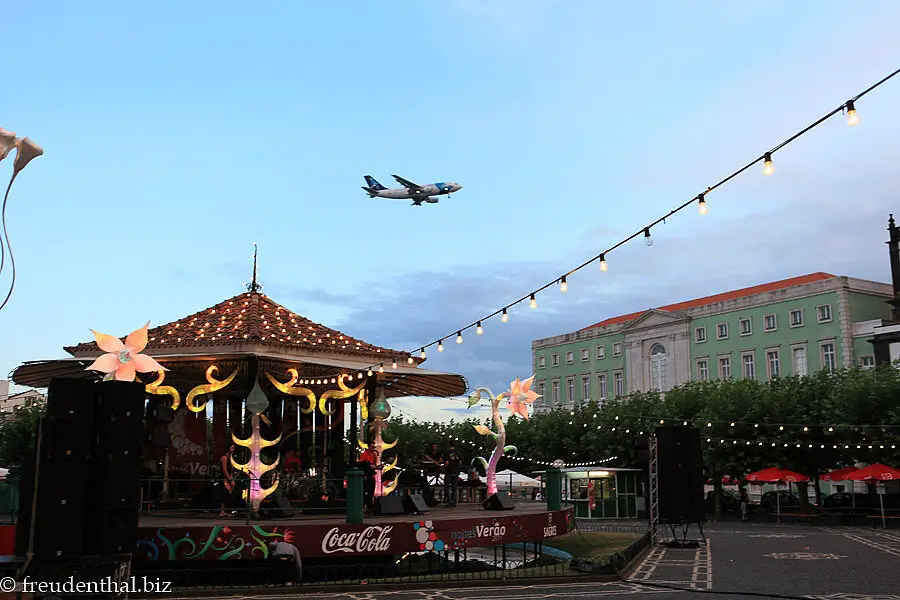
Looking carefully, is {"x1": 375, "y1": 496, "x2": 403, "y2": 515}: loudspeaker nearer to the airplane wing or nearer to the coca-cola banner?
the coca-cola banner

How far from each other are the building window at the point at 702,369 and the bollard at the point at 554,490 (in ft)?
132

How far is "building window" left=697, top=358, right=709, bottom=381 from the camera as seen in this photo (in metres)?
57.2

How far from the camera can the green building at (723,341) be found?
49.6m

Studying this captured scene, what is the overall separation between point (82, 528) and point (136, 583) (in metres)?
5.38

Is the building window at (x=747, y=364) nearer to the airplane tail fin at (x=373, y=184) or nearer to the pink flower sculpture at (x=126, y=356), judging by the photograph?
the airplane tail fin at (x=373, y=184)

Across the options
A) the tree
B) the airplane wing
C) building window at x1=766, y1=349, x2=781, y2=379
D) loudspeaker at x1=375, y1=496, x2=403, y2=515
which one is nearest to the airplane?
the airplane wing

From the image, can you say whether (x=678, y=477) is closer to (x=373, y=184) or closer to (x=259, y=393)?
(x=259, y=393)

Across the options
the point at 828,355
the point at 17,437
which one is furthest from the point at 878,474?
the point at 17,437

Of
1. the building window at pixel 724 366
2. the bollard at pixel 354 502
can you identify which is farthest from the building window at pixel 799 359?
the bollard at pixel 354 502

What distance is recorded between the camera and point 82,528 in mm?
9016

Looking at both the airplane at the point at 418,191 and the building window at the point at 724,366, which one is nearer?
the airplane at the point at 418,191

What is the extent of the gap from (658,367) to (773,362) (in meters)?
8.93

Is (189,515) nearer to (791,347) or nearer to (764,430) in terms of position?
(764,430)

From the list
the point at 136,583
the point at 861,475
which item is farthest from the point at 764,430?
the point at 136,583
